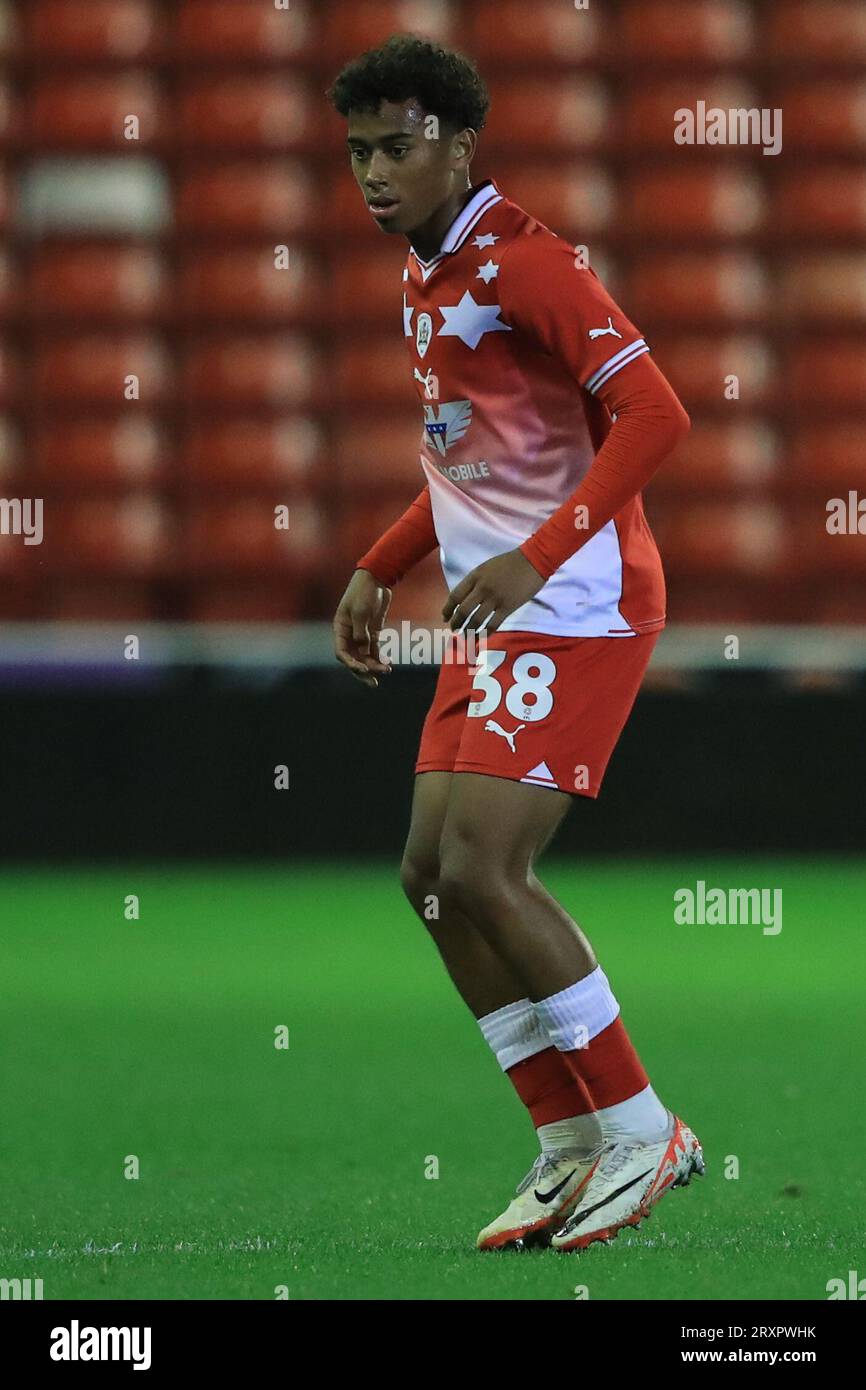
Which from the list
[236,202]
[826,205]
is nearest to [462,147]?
[236,202]

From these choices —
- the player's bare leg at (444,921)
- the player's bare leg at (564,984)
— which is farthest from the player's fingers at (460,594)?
the player's bare leg at (444,921)

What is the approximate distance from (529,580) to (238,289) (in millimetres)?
7323

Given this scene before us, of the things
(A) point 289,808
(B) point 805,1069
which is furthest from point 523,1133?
(A) point 289,808

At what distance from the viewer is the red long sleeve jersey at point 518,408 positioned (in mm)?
3373

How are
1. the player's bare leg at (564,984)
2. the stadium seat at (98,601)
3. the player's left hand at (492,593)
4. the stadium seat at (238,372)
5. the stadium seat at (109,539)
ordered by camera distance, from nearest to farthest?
the player's left hand at (492,593)
the player's bare leg at (564,984)
the stadium seat at (98,601)
the stadium seat at (109,539)
the stadium seat at (238,372)

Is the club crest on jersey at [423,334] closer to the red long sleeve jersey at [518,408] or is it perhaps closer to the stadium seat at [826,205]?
the red long sleeve jersey at [518,408]

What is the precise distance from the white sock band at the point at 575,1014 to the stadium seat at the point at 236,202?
742 cm

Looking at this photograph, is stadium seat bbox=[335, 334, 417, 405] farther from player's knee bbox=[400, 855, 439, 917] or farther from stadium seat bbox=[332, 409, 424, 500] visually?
player's knee bbox=[400, 855, 439, 917]

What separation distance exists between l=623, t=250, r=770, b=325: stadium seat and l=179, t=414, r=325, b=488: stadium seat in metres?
1.56

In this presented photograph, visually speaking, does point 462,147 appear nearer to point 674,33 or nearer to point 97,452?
point 97,452

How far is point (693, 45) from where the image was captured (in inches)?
418

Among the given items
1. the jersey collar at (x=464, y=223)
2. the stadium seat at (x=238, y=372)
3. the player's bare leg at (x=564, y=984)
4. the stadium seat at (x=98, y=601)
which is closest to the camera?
the player's bare leg at (x=564, y=984)

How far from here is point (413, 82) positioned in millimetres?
3443

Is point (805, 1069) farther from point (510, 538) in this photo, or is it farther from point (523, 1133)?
point (510, 538)
